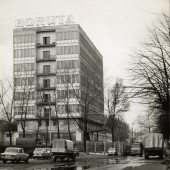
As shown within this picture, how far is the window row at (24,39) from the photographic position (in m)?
92.2

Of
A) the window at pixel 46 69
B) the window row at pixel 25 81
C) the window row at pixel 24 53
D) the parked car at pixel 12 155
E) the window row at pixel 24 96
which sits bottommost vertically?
the parked car at pixel 12 155

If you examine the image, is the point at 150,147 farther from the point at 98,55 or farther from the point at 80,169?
the point at 98,55

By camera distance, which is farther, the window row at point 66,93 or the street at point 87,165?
the window row at point 66,93

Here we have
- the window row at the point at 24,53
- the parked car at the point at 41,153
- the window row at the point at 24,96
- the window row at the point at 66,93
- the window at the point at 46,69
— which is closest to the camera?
the parked car at the point at 41,153

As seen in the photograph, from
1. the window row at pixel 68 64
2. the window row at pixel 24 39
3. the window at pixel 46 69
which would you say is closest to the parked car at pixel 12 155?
the window row at pixel 68 64

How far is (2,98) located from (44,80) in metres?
33.5

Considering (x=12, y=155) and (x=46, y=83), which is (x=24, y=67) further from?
(x=12, y=155)

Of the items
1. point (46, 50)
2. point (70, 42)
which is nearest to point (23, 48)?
point (46, 50)

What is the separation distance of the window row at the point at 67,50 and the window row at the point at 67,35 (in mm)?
1926

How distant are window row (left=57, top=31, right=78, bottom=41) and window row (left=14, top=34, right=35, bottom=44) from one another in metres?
6.47

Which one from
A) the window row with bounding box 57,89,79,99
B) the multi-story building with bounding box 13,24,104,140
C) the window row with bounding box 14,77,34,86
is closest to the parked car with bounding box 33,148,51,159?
the window row with bounding box 14,77,34,86

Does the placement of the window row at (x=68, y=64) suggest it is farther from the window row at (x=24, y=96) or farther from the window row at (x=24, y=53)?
the window row at (x=24, y=96)

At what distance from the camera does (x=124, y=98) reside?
2809cm

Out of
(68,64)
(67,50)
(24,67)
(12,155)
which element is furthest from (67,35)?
(12,155)
